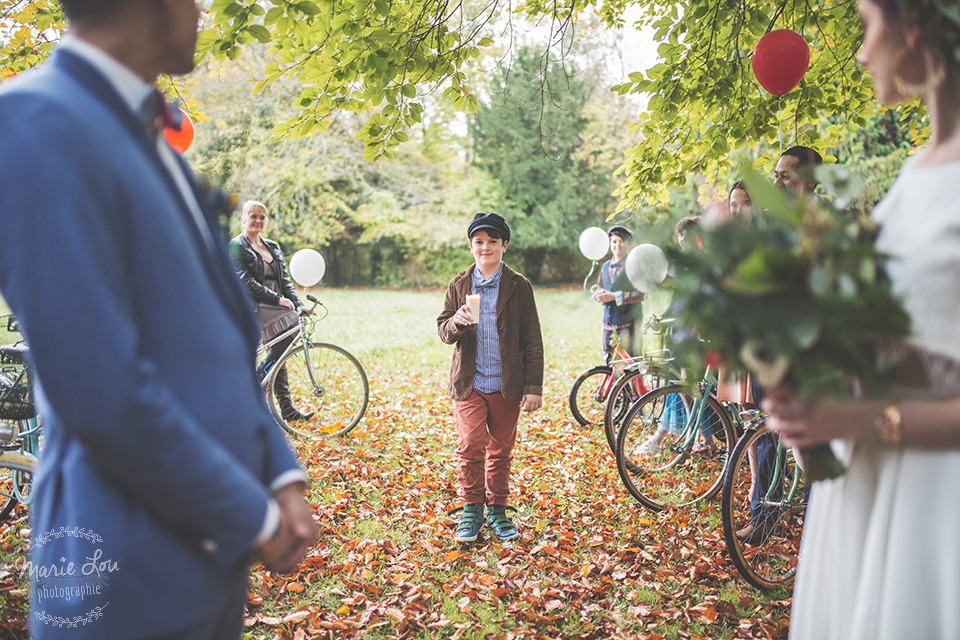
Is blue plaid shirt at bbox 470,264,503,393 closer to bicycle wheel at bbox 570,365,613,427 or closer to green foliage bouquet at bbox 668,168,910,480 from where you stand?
bicycle wheel at bbox 570,365,613,427

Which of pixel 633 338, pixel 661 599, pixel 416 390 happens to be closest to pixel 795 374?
pixel 661 599

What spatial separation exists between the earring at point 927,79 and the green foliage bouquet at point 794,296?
229 mm

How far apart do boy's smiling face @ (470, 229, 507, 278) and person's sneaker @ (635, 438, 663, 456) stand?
1.95m

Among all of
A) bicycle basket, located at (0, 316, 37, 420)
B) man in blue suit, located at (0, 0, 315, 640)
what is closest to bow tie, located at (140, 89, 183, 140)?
man in blue suit, located at (0, 0, 315, 640)

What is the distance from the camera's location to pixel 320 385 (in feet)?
21.3

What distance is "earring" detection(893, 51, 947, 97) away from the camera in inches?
48.3

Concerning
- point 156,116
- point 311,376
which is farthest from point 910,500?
point 311,376

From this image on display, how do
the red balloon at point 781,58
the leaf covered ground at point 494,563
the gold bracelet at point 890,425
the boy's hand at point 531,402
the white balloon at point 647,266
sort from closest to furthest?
the gold bracelet at point 890,425 → the white balloon at point 647,266 → the leaf covered ground at point 494,563 → the red balloon at point 781,58 → the boy's hand at point 531,402

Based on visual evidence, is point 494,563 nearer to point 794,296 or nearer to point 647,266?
point 647,266

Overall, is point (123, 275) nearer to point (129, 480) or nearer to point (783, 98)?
point (129, 480)

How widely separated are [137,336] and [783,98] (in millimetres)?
5412

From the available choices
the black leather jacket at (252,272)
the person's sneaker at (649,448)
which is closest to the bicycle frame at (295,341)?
the black leather jacket at (252,272)

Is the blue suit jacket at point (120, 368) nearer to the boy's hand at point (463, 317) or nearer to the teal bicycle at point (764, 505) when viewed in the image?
the boy's hand at point (463, 317)

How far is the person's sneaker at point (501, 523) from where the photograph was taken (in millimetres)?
4230
